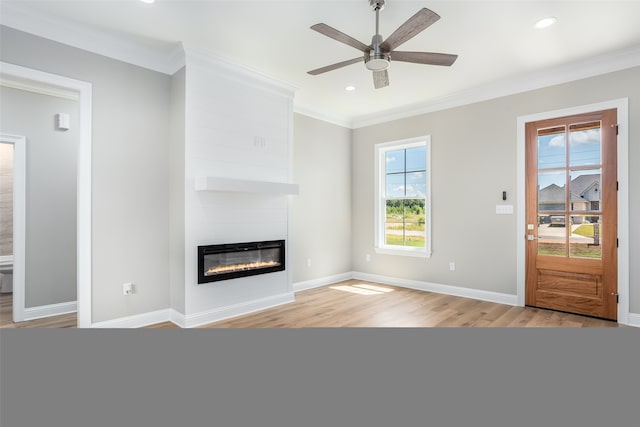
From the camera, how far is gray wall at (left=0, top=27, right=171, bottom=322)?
318 cm

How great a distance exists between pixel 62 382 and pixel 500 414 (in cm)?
43

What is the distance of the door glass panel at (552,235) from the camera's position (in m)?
3.93

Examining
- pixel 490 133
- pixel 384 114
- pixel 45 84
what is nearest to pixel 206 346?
pixel 45 84

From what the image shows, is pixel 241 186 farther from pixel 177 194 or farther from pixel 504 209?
pixel 504 209

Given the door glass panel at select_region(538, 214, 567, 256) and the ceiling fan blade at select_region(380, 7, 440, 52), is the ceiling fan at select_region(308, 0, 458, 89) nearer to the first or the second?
the ceiling fan blade at select_region(380, 7, 440, 52)

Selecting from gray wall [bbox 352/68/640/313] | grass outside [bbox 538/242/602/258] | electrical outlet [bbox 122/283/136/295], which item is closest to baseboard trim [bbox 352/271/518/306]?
gray wall [bbox 352/68/640/313]

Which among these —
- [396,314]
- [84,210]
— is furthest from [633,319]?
[84,210]

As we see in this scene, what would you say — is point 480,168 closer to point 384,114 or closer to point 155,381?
point 384,114

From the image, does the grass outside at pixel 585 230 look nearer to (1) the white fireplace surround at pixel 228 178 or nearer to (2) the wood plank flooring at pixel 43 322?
(1) the white fireplace surround at pixel 228 178

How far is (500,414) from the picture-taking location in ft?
1.05

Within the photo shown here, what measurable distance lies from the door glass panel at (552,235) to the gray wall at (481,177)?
0.27 metres

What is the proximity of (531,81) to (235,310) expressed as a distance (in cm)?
423

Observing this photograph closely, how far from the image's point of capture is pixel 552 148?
3.99 m

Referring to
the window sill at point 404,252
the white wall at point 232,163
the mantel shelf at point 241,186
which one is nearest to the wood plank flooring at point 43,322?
the white wall at point 232,163
